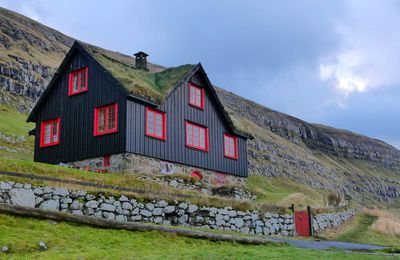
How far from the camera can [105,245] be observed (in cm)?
1533

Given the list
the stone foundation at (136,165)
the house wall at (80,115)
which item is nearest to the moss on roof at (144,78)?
the house wall at (80,115)

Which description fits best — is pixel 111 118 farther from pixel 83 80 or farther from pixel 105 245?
A: pixel 105 245

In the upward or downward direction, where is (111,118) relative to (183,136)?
upward

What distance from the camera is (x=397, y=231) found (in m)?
32.4

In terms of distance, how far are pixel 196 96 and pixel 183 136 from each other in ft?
11.8

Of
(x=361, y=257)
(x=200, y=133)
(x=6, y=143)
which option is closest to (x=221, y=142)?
(x=200, y=133)

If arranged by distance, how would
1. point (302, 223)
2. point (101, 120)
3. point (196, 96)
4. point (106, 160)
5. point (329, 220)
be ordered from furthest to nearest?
1. point (196, 96)
2. point (329, 220)
3. point (101, 120)
4. point (106, 160)
5. point (302, 223)

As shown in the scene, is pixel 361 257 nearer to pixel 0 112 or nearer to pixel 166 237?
pixel 166 237

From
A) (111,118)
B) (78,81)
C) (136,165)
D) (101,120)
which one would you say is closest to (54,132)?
(78,81)

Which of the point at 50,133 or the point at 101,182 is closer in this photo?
the point at 101,182

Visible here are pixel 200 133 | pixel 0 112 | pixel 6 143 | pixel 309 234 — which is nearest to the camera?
pixel 309 234

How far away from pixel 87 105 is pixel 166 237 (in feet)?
49.9

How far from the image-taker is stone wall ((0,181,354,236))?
18.1 metres

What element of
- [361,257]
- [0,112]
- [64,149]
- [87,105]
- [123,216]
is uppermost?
[0,112]
